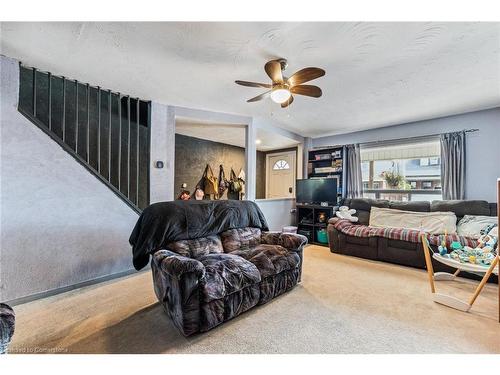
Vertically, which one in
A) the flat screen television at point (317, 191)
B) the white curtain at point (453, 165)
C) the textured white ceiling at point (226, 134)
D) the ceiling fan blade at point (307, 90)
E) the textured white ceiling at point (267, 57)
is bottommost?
the flat screen television at point (317, 191)

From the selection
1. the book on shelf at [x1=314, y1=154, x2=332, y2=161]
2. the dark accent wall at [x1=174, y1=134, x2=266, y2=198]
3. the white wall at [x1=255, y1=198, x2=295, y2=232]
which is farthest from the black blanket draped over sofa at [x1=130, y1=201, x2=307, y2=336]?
the book on shelf at [x1=314, y1=154, x2=332, y2=161]

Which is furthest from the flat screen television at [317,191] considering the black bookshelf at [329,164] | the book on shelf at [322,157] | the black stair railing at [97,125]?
the black stair railing at [97,125]

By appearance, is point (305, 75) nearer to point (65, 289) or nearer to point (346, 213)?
point (346, 213)

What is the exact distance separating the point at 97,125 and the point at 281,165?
4279 millimetres

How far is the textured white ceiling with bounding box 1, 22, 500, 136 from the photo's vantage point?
65.6 inches

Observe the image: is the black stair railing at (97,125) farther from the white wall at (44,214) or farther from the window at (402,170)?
the window at (402,170)

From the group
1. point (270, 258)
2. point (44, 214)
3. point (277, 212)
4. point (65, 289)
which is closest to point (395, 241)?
point (277, 212)

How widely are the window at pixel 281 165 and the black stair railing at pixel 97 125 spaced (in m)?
3.65

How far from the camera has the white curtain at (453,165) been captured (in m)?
3.46

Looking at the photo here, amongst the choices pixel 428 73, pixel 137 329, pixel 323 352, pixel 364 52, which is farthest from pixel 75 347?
pixel 428 73

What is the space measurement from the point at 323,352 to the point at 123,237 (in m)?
2.64

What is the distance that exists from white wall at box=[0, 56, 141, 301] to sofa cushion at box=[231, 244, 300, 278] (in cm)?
176

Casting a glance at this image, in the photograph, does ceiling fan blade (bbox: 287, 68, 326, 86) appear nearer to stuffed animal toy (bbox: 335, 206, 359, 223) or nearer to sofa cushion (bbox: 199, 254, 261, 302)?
sofa cushion (bbox: 199, 254, 261, 302)
